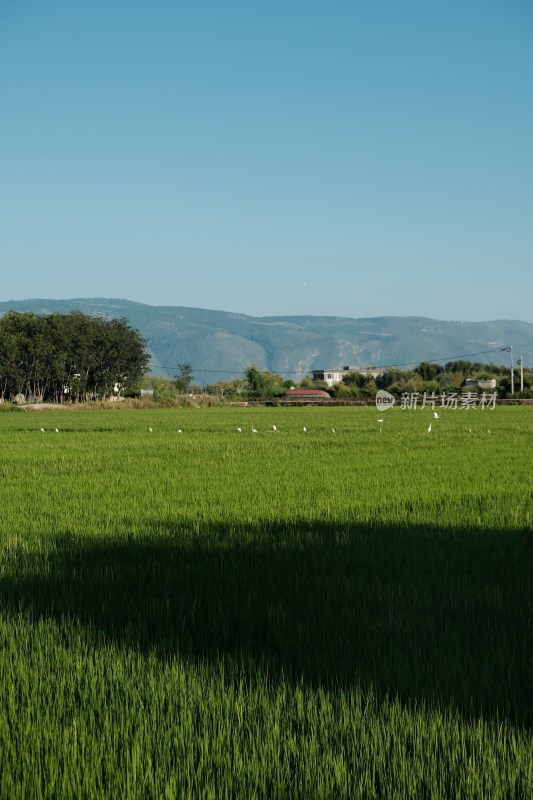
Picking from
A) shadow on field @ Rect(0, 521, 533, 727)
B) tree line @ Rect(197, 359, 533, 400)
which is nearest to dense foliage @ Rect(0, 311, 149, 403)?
tree line @ Rect(197, 359, 533, 400)

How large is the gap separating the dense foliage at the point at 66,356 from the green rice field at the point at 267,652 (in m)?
77.9

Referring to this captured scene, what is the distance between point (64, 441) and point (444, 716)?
23.0 metres

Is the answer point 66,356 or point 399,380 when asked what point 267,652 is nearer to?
point 66,356

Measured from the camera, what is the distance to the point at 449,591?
5461 millimetres

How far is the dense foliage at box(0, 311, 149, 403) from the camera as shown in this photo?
3337 inches

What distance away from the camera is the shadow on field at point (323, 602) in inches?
152

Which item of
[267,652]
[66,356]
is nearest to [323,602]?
[267,652]

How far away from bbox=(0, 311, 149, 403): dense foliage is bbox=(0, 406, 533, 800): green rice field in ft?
256

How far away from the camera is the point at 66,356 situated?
87.8 metres

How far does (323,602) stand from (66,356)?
85170 millimetres

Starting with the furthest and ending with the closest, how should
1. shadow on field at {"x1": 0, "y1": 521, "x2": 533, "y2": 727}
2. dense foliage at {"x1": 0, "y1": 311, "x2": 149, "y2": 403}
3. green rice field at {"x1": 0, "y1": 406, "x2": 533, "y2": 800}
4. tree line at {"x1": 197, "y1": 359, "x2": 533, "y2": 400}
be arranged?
1. tree line at {"x1": 197, "y1": 359, "x2": 533, "y2": 400}
2. dense foliage at {"x1": 0, "y1": 311, "x2": 149, "y2": 403}
3. shadow on field at {"x1": 0, "y1": 521, "x2": 533, "y2": 727}
4. green rice field at {"x1": 0, "y1": 406, "x2": 533, "y2": 800}

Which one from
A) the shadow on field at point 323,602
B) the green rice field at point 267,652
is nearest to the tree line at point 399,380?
the green rice field at point 267,652

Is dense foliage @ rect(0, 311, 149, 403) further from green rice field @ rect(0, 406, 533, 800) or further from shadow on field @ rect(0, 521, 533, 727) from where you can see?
shadow on field @ rect(0, 521, 533, 727)

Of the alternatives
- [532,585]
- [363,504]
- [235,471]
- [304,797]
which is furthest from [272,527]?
[235,471]
